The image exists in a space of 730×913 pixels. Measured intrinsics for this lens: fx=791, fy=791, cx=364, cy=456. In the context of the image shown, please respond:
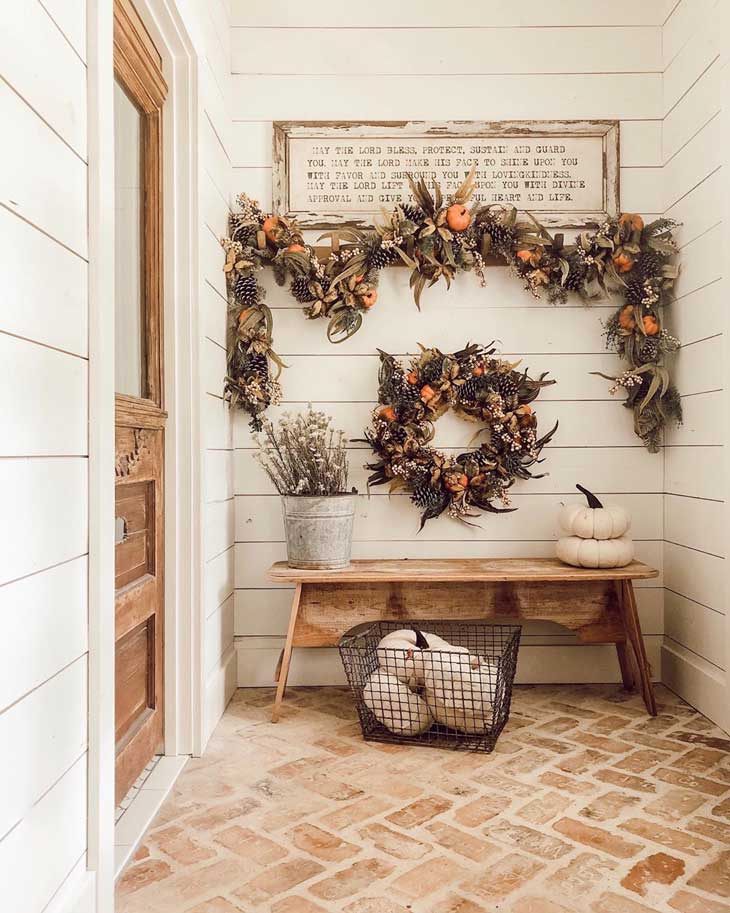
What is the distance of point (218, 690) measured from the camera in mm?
2518

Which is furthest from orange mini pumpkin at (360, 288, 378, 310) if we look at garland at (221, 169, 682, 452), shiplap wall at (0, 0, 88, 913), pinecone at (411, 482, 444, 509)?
shiplap wall at (0, 0, 88, 913)

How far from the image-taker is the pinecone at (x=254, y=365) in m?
2.76

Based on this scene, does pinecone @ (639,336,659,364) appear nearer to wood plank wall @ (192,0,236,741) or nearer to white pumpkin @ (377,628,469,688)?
white pumpkin @ (377,628,469,688)

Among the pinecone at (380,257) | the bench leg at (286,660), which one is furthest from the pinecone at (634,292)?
the bench leg at (286,660)

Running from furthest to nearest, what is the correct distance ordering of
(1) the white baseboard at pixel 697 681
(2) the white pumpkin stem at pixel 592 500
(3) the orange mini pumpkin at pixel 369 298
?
(3) the orange mini pumpkin at pixel 369 298 → (2) the white pumpkin stem at pixel 592 500 → (1) the white baseboard at pixel 697 681

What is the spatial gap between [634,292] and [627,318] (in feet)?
0.30

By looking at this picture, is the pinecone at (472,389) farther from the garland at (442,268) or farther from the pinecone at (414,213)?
the pinecone at (414,213)

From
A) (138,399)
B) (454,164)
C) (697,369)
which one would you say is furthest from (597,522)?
(138,399)

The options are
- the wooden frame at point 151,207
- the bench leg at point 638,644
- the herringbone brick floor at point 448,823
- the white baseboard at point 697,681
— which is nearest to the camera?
the herringbone brick floor at point 448,823

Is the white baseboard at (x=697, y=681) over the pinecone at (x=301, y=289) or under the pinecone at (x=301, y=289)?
under

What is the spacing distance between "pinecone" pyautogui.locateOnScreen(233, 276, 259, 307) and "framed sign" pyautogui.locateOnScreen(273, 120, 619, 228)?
0.35m

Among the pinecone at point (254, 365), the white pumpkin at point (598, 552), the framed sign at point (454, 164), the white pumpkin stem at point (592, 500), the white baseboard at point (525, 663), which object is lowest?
the white baseboard at point (525, 663)

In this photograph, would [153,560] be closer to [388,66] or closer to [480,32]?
[388,66]

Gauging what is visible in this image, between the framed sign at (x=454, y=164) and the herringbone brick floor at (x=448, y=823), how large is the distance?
182 cm
